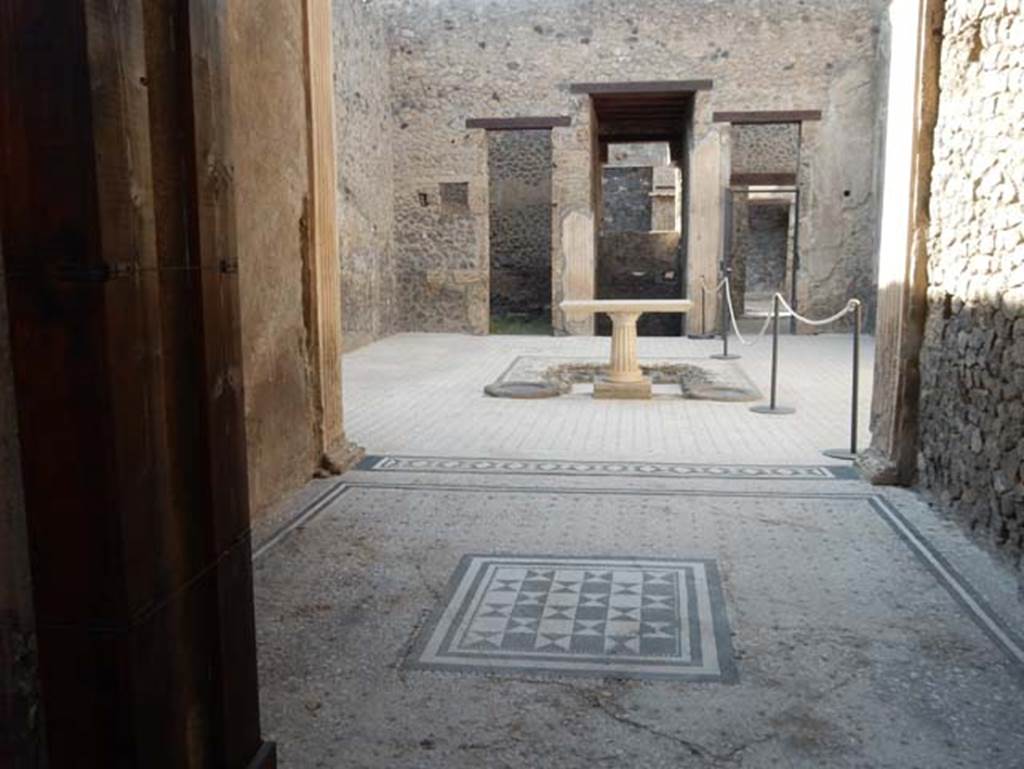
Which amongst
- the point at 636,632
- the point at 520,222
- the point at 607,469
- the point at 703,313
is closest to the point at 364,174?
the point at 703,313

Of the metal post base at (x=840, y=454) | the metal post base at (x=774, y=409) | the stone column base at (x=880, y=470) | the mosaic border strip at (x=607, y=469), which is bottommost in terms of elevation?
the metal post base at (x=774, y=409)

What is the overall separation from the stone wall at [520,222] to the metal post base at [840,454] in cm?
1262

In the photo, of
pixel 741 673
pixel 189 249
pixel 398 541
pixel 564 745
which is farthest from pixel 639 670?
pixel 189 249

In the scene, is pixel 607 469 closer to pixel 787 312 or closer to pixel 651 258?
pixel 787 312

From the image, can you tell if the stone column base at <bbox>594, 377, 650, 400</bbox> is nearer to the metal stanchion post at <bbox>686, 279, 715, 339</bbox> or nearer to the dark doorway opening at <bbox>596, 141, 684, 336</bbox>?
the metal stanchion post at <bbox>686, 279, 715, 339</bbox>

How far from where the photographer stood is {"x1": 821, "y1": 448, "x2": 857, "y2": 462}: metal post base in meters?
4.94

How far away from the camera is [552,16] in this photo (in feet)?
38.9

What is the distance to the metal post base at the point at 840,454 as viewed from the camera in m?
4.94

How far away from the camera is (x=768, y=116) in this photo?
1176cm

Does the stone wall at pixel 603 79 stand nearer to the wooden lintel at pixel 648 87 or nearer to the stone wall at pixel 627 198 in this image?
the wooden lintel at pixel 648 87

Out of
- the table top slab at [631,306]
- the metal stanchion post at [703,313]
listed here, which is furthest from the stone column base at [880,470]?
the metal stanchion post at [703,313]

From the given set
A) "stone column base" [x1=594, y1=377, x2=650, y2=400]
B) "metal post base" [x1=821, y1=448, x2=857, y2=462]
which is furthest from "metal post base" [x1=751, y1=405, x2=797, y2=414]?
"metal post base" [x1=821, y1=448, x2=857, y2=462]

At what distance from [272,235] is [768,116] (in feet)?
30.3

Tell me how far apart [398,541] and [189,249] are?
2.18 m
